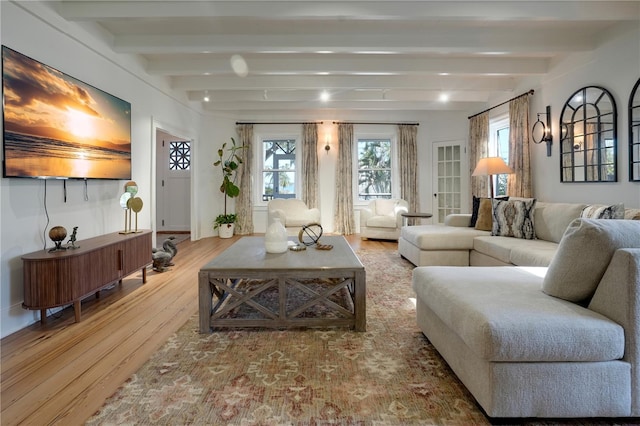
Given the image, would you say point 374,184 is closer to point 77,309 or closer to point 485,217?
point 485,217

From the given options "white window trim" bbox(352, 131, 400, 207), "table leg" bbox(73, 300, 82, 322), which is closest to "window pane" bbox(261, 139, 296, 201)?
"white window trim" bbox(352, 131, 400, 207)

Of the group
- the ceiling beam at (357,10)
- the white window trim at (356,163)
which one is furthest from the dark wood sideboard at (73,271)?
the white window trim at (356,163)

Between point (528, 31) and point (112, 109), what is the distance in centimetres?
464

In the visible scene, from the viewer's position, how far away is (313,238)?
134 inches

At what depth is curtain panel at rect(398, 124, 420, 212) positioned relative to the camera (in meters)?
7.36

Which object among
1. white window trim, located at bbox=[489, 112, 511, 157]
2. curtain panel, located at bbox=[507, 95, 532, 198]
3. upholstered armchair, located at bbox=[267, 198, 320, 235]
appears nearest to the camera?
curtain panel, located at bbox=[507, 95, 532, 198]

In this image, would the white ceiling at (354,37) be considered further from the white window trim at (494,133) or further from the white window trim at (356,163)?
the white window trim at (356,163)

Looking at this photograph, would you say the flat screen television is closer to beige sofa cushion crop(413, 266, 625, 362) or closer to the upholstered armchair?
the upholstered armchair

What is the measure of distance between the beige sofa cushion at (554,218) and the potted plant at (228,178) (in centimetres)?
525

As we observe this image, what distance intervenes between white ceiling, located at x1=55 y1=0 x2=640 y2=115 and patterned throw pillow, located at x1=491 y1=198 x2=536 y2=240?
1.73 meters

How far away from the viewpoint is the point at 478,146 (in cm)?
Result: 622

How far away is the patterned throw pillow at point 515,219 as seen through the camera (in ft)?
12.2

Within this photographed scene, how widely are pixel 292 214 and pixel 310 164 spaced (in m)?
1.47

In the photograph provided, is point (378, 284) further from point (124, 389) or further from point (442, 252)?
point (124, 389)
